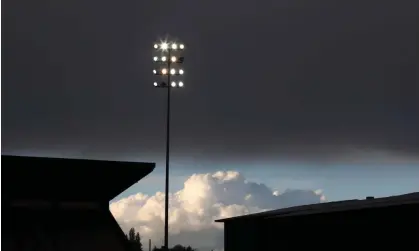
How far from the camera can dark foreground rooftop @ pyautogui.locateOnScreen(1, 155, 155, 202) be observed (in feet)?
25.6

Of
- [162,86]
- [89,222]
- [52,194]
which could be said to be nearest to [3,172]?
[52,194]

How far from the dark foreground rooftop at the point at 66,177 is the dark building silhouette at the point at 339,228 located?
15661 millimetres

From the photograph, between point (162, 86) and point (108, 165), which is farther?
point (162, 86)

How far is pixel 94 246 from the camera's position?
26.2 ft

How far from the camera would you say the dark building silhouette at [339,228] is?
2234cm

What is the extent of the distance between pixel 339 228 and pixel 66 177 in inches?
761

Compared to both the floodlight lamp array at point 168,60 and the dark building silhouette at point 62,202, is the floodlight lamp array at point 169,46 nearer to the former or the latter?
the floodlight lamp array at point 168,60

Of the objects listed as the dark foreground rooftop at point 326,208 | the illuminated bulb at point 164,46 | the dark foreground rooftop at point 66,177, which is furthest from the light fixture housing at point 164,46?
the dark foreground rooftop at point 66,177

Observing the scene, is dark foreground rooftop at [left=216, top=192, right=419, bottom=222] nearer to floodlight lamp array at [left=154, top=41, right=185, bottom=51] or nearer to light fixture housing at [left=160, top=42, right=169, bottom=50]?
floodlight lamp array at [left=154, top=41, right=185, bottom=51]

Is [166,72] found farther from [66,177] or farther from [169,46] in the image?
[66,177]

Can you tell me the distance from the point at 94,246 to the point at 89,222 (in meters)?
0.32

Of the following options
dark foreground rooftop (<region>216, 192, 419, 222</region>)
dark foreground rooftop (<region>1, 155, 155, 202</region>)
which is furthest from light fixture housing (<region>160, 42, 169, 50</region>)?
dark foreground rooftop (<region>1, 155, 155, 202</region>)

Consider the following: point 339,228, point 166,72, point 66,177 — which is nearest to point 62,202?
point 66,177

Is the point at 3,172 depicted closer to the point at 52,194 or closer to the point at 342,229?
the point at 52,194
